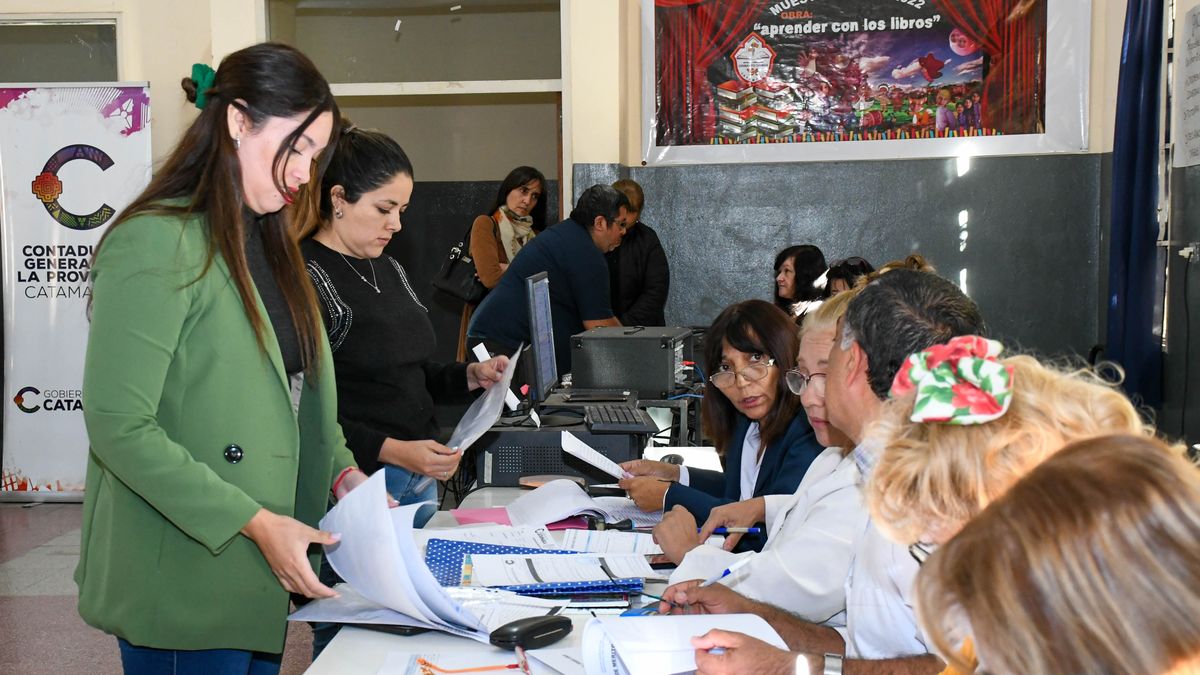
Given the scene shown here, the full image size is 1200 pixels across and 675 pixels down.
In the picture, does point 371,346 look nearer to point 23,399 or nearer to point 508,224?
point 508,224

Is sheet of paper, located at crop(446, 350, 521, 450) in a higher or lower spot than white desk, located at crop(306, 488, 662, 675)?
higher

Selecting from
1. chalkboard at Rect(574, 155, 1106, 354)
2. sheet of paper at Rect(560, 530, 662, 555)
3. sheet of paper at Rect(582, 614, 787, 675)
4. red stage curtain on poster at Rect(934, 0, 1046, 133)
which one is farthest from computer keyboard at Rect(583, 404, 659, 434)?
red stage curtain on poster at Rect(934, 0, 1046, 133)

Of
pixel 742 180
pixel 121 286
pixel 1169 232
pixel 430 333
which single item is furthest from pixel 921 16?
pixel 121 286

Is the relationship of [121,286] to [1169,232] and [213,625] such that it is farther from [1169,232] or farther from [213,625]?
[1169,232]

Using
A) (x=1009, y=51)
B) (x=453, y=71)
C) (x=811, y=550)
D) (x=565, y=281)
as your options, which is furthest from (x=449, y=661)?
(x=453, y=71)

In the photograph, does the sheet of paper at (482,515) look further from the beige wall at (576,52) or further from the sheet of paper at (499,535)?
the beige wall at (576,52)

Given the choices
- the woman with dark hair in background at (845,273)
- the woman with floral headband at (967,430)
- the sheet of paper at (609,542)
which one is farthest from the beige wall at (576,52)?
the woman with floral headband at (967,430)

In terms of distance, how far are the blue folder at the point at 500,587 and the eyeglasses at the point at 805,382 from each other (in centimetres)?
43

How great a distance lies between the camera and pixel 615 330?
412 centimetres

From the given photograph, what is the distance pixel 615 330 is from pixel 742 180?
2.41m

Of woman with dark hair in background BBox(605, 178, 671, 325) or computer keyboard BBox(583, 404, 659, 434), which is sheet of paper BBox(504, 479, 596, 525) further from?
woman with dark hair in background BBox(605, 178, 671, 325)

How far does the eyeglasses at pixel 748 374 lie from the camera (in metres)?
2.54

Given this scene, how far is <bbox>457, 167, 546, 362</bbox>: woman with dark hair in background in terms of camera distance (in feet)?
19.7

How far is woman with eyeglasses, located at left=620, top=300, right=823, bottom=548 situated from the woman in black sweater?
0.52 meters
